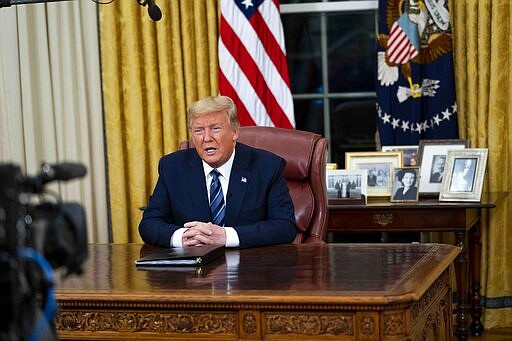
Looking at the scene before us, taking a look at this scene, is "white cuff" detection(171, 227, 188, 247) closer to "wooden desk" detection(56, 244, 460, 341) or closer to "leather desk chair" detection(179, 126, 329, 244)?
"wooden desk" detection(56, 244, 460, 341)

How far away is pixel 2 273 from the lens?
1.17 metres

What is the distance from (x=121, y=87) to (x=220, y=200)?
1.87 meters

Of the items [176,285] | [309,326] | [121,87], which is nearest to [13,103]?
[121,87]

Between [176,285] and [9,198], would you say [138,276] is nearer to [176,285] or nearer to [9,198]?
[176,285]

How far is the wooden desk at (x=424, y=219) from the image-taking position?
4.63 m

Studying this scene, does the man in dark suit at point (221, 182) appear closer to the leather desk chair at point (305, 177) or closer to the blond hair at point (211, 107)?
the blond hair at point (211, 107)

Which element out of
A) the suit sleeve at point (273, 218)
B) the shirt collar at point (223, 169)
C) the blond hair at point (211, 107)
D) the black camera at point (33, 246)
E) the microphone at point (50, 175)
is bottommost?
the suit sleeve at point (273, 218)

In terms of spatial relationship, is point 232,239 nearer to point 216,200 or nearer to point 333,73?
point 216,200

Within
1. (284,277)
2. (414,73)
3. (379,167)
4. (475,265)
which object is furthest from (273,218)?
(414,73)

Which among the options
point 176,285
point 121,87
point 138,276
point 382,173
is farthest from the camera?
point 121,87

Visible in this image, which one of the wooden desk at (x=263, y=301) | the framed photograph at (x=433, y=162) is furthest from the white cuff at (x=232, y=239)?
the framed photograph at (x=433, y=162)

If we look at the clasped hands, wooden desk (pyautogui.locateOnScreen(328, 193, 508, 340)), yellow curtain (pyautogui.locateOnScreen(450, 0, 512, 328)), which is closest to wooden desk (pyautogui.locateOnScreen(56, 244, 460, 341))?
the clasped hands

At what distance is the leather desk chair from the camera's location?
397 centimetres

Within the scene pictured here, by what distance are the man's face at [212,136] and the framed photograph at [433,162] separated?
1.54 metres
